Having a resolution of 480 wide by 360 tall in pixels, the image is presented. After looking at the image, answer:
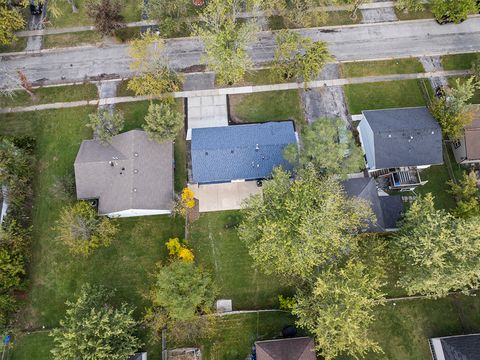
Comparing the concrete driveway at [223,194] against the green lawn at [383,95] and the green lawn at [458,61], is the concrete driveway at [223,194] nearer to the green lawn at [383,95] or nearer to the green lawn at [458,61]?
the green lawn at [383,95]

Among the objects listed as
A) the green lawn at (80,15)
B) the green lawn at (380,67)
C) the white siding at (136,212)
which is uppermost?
the green lawn at (80,15)

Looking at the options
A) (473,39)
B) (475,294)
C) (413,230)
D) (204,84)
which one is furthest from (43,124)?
(473,39)

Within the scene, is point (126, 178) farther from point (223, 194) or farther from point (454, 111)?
point (454, 111)

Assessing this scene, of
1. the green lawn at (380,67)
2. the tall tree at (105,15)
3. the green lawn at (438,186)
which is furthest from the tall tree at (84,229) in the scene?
the green lawn at (438,186)

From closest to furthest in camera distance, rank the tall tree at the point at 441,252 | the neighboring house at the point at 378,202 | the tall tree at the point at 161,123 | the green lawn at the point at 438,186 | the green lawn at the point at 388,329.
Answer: the tall tree at the point at 441,252 → the green lawn at the point at 388,329 → the neighboring house at the point at 378,202 → the tall tree at the point at 161,123 → the green lawn at the point at 438,186

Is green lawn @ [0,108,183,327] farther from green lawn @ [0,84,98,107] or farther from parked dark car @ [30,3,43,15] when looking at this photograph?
parked dark car @ [30,3,43,15]

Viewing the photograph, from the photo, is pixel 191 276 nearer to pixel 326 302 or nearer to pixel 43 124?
pixel 326 302

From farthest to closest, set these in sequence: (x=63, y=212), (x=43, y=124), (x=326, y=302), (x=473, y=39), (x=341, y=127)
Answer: (x=473, y=39) → (x=43, y=124) → (x=63, y=212) → (x=341, y=127) → (x=326, y=302)
